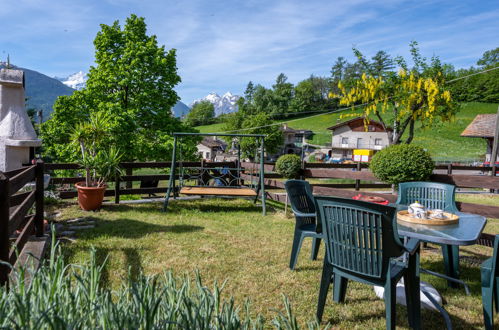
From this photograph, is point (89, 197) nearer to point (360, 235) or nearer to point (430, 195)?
point (360, 235)

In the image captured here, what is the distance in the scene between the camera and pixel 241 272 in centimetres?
345

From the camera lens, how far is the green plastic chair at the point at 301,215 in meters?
3.51

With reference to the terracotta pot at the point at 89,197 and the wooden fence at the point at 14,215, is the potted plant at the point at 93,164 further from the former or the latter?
the wooden fence at the point at 14,215

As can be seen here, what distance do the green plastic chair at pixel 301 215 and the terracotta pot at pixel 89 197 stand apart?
3.88 metres

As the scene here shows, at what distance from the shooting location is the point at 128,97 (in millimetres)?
15102

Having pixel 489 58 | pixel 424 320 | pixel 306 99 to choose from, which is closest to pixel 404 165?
pixel 424 320

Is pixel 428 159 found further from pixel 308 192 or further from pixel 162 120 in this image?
pixel 162 120

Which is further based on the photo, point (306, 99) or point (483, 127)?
point (306, 99)

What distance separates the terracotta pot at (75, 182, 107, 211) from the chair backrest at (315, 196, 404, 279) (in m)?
4.76

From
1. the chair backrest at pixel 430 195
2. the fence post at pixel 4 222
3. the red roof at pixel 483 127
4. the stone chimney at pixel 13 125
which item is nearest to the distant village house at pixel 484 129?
the red roof at pixel 483 127

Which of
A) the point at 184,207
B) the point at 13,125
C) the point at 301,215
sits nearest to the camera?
the point at 301,215

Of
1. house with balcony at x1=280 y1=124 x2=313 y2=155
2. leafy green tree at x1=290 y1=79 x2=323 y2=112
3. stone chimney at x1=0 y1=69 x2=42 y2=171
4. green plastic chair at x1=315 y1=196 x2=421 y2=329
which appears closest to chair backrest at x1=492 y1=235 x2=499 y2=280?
green plastic chair at x1=315 y1=196 x2=421 y2=329

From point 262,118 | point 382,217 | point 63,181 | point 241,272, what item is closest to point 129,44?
point 63,181

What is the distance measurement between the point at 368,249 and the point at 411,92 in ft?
29.6
